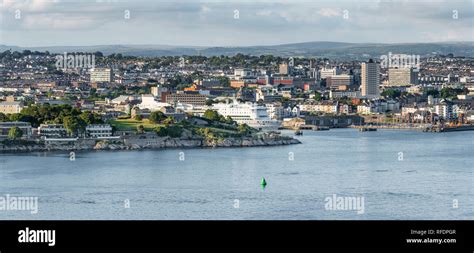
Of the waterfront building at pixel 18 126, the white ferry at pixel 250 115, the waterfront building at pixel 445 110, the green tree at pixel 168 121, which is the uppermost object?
the waterfront building at pixel 18 126

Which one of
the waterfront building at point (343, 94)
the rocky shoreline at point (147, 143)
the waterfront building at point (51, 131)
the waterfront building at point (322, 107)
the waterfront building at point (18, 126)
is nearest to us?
the rocky shoreline at point (147, 143)

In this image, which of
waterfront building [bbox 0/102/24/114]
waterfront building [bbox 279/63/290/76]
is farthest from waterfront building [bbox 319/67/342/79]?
waterfront building [bbox 0/102/24/114]

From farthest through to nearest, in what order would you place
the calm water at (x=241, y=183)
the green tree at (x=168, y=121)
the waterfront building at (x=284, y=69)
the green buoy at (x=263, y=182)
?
the waterfront building at (x=284, y=69) < the green tree at (x=168, y=121) < the green buoy at (x=263, y=182) < the calm water at (x=241, y=183)

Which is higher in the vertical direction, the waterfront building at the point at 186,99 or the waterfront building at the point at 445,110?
the waterfront building at the point at 186,99

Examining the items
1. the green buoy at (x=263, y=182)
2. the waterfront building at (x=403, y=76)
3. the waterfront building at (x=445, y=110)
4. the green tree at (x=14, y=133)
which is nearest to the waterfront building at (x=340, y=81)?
the waterfront building at (x=403, y=76)

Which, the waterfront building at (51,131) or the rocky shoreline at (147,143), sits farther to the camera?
the waterfront building at (51,131)

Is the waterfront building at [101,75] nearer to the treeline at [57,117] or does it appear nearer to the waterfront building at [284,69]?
the waterfront building at [284,69]
